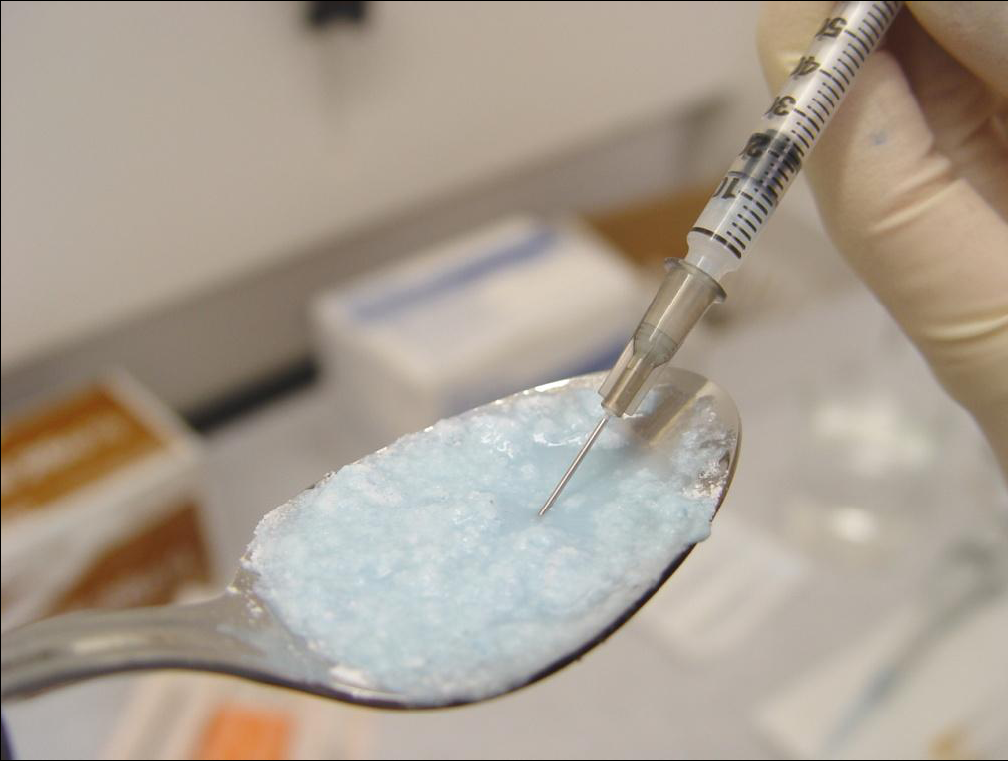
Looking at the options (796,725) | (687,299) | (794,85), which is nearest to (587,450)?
(687,299)

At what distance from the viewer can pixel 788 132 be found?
43 centimetres

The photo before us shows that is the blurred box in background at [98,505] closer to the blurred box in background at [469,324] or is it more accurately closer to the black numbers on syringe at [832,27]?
the blurred box in background at [469,324]

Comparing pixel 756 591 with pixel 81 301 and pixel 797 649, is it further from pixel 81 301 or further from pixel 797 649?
pixel 81 301

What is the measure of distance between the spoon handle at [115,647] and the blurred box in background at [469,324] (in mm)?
425

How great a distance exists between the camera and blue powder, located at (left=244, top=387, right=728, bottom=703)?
34 centimetres

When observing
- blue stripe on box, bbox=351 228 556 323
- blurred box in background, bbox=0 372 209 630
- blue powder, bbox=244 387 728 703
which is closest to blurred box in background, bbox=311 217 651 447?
blue stripe on box, bbox=351 228 556 323

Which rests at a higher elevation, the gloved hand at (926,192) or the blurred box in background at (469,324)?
the gloved hand at (926,192)

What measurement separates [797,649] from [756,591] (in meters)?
0.06

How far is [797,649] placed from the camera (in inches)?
28.2

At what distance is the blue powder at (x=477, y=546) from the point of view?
34 centimetres

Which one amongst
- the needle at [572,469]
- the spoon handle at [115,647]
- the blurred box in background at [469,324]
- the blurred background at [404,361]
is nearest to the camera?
the spoon handle at [115,647]

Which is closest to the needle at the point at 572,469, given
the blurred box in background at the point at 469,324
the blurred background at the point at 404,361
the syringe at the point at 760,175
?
the syringe at the point at 760,175

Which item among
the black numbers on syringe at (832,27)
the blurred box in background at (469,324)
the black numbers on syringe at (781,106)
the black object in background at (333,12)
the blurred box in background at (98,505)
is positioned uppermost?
the black numbers on syringe at (832,27)

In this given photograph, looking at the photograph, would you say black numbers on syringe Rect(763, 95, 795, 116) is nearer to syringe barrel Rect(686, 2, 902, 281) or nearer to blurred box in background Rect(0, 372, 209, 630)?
syringe barrel Rect(686, 2, 902, 281)
